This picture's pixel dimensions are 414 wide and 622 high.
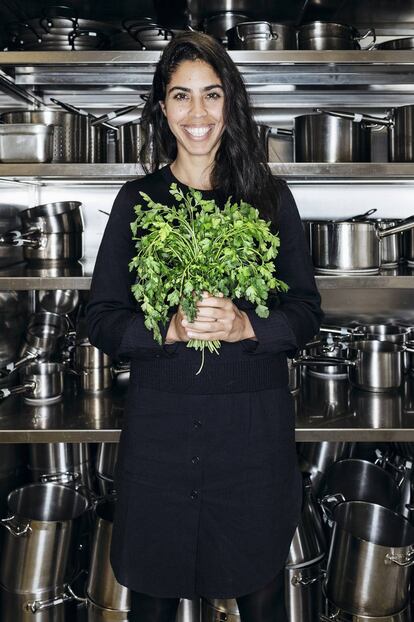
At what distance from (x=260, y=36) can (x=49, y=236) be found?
880 millimetres

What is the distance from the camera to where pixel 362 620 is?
187cm

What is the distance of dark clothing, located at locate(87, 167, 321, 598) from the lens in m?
1.38

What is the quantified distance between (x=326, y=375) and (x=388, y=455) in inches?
13.5

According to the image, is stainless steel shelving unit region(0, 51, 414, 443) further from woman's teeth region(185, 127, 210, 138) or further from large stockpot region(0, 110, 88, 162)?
woman's teeth region(185, 127, 210, 138)

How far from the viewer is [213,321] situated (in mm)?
1247

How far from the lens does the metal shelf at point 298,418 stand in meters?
1.93

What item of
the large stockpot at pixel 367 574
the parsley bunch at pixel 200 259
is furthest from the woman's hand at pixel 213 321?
the large stockpot at pixel 367 574

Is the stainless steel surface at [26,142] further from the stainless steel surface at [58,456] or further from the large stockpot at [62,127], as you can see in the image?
the stainless steel surface at [58,456]

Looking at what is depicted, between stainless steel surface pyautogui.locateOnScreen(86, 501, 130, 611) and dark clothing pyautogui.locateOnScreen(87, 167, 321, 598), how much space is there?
0.51 m

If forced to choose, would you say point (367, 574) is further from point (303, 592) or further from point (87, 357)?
point (87, 357)

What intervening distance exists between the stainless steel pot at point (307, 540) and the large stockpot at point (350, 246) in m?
0.66

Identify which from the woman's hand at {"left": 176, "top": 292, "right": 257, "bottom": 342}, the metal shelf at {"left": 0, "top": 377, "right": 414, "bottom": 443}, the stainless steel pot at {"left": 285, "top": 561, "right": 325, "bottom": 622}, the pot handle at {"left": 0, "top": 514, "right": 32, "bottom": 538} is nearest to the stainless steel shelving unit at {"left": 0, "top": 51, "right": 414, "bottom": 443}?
the metal shelf at {"left": 0, "top": 377, "right": 414, "bottom": 443}

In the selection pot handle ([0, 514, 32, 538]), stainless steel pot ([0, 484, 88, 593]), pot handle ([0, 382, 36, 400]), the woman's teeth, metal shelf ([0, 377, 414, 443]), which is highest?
the woman's teeth

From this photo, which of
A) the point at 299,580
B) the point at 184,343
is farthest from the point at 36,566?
the point at 184,343
